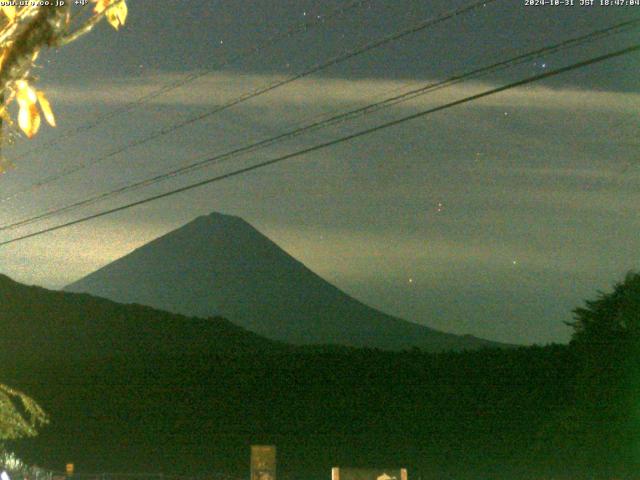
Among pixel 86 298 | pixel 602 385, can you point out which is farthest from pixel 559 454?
pixel 86 298

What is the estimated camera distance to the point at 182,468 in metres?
78.1

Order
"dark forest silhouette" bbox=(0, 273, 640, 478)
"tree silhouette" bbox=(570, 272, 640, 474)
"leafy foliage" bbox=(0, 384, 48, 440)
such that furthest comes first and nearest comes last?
"dark forest silhouette" bbox=(0, 273, 640, 478)
"tree silhouette" bbox=(570, 272, 640, 474)
"leafy foliage" bbox=(0, 384, 48, 440)

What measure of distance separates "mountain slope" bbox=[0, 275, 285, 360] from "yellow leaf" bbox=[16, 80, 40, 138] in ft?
448

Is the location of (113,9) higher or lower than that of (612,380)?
lower

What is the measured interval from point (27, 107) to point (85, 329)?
17276 cm

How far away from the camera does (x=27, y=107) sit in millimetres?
5082

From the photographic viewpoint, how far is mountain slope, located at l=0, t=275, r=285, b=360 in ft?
505

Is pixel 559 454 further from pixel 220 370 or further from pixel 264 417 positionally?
pixel 220 370

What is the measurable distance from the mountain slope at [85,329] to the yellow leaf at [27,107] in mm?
136437

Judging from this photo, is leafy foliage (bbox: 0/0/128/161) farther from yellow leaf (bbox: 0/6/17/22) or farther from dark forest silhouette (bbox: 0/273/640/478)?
dark forest silhouette (bbox: 0/273/640/478)

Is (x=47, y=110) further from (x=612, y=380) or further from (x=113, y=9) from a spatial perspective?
(x=612, y=380)

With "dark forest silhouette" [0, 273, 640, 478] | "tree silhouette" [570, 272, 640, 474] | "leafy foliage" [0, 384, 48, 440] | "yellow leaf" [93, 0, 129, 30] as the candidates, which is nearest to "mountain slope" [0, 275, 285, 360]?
"dark forest silhouette" [0, 273, 640, 478]

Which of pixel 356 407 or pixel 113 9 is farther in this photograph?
pixel 356 407

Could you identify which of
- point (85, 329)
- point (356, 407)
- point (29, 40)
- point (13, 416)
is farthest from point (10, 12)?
point (85, 329)
